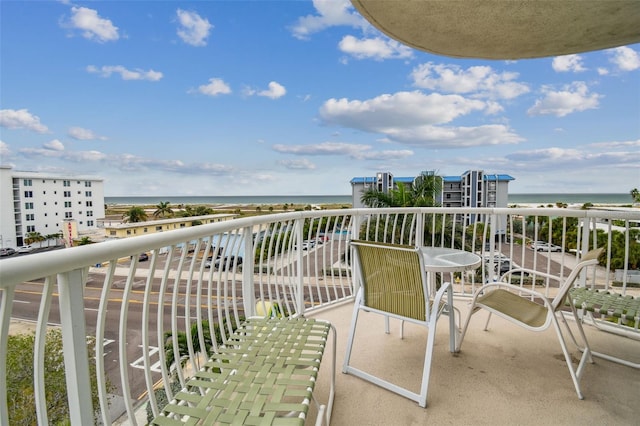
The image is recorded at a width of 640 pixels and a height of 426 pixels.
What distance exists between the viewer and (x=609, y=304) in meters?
2.26

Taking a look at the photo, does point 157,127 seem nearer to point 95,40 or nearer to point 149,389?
point 95,40

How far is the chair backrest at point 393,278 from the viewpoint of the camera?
2.10m

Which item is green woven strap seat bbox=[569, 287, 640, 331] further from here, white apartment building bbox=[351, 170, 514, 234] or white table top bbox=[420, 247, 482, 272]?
white apartment building bbox=[351, 170, 514, 234]

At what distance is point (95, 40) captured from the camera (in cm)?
3064

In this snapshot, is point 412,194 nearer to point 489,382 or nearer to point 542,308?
point 542,308

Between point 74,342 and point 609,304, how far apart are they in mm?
3154

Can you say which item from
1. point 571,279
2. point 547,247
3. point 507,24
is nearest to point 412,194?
point 547,247

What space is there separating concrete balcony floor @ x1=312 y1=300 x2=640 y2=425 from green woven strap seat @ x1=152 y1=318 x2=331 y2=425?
24.4 inches

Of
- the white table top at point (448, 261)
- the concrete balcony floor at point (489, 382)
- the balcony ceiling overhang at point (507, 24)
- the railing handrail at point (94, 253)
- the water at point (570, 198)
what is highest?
the balcony ceiling overhang at point (507, 24)

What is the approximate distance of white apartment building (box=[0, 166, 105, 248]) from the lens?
748 cm

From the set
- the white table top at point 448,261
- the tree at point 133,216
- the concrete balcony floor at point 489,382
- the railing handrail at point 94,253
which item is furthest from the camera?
the tree at point 133,216

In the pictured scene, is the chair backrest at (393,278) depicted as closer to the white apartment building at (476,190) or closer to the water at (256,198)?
the white apartment building at (476,190)

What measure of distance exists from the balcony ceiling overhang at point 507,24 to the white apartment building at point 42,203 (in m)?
7.46

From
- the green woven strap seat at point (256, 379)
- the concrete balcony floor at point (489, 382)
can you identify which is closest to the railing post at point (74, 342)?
the green woven strap seat at point (256, 379)
